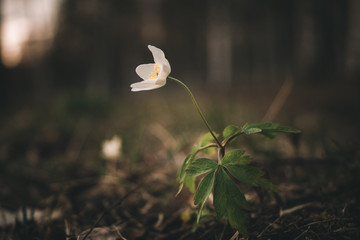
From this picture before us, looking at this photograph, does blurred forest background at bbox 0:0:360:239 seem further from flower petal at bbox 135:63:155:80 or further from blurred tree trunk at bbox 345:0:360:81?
flower petal at bbox 135:63:155:80

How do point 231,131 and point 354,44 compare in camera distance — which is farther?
point 354,44

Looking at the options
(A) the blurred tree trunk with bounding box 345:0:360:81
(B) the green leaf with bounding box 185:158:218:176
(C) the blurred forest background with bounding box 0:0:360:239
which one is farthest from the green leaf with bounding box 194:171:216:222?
(A) the blurred tree trunk with bounding box 345:0:360:81

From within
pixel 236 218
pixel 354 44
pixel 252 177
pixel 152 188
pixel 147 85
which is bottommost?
pixel 152 188

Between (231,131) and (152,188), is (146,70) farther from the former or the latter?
(152,188)

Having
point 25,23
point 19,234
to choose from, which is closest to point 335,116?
point 19,234

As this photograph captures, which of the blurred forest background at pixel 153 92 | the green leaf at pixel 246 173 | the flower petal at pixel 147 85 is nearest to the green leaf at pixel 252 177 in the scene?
the green leaf at pixel 246 173

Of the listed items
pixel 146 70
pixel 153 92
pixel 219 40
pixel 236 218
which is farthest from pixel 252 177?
pixel 219 40

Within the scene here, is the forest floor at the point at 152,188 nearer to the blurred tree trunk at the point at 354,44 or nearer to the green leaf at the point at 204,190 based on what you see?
the green leaf at the point at 204,190
